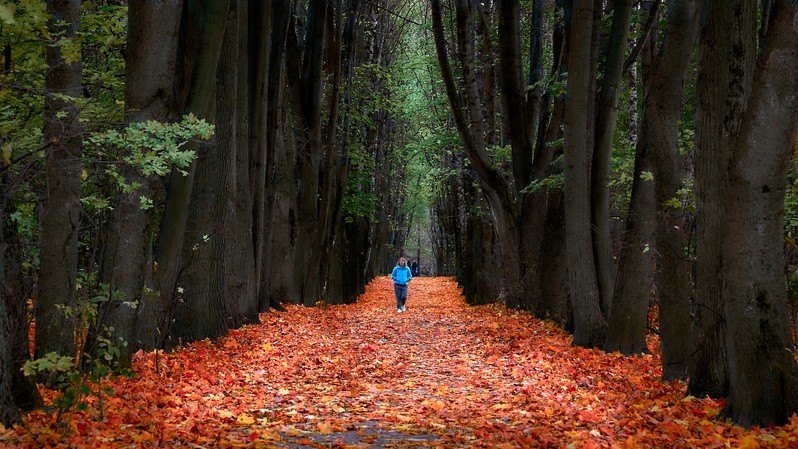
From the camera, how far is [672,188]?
8.50 m

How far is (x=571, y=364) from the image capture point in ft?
32.4

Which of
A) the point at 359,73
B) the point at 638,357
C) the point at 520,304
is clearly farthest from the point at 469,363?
the point at 359,73

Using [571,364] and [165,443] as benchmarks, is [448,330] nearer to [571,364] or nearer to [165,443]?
[571,364]

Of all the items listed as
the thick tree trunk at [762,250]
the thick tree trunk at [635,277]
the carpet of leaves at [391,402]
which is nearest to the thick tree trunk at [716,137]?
the thick tree trunk at [762,250]

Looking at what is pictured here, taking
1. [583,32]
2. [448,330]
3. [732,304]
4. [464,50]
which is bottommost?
[448,330]

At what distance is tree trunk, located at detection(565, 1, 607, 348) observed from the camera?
1120 centimetres

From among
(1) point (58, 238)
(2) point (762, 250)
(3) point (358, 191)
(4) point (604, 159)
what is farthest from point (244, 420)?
(3) point (358, 191)

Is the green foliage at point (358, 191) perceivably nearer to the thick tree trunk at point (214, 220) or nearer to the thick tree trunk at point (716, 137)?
the thick tree trunk at point (214, 220)

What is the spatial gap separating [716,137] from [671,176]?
2.37 m

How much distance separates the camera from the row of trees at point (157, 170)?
591 cm

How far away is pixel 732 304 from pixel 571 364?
4.40 meters

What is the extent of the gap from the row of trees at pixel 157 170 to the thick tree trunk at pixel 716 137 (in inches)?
186

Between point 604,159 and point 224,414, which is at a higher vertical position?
point 604,159

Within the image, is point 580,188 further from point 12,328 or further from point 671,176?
point 12,328
